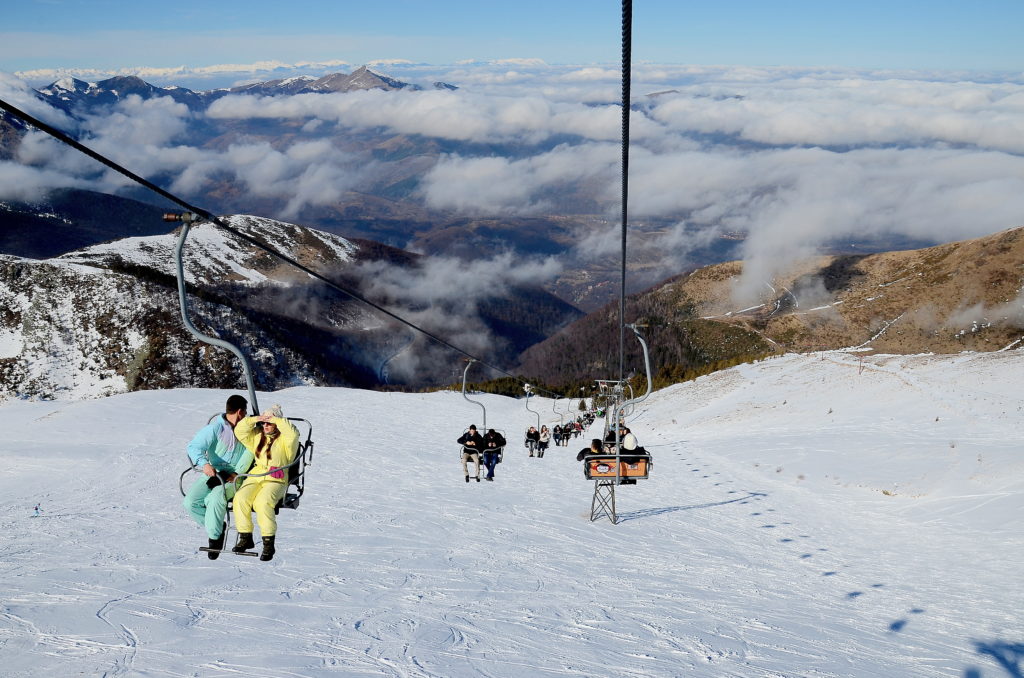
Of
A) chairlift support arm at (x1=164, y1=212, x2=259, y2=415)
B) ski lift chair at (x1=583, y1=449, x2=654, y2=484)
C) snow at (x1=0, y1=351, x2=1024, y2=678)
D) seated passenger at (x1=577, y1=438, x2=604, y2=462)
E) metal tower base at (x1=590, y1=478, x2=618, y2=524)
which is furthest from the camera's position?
metal tower base at (x1=590, y1=478, x2=618, y2=524)

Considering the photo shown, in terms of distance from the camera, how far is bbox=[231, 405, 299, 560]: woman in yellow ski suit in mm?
11727

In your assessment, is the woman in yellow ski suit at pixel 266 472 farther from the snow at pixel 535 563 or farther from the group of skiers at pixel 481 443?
the group of skiers at pixel 481 443

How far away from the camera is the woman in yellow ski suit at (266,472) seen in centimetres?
1173

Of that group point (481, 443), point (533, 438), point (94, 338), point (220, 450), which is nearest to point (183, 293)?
point (220, 450)

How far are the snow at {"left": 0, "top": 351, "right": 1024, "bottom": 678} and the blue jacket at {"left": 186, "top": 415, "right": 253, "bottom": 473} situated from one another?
3.60 meters

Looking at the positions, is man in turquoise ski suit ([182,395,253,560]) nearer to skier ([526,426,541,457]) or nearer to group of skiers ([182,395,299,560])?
group of skiers ([182,395,299,560])

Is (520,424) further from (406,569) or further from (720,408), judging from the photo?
(406,569)

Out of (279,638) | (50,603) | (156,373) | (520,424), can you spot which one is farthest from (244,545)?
(156,373)

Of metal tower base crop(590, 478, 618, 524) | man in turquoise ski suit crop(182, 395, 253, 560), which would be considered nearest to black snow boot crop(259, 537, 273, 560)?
man in turquoise ski suit crop(182, 395, 253, 560)

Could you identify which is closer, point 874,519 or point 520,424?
point 874,519

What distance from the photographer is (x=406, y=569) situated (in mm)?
18891

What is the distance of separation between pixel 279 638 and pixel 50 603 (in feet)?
17.8

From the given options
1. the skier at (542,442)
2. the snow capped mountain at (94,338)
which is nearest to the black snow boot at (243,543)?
the skier at (542,442)

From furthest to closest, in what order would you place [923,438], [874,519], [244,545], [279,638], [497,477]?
[923,438]
[497,477]
[874,519]
[279,638]
[244,545]
